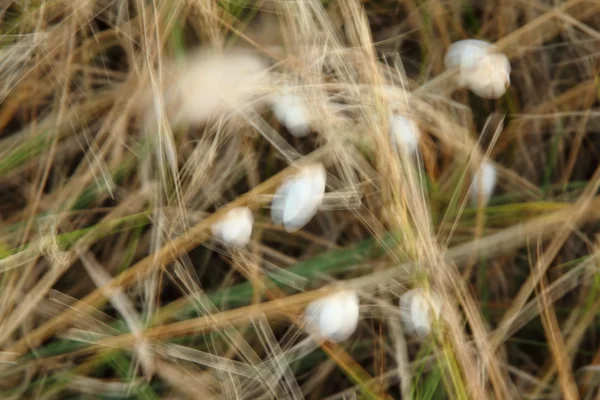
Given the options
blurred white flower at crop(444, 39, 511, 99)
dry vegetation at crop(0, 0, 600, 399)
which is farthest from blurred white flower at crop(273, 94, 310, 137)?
blurred white flower at crop(444, 39, 511, 99)

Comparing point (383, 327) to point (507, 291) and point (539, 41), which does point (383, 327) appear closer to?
point (507, 291)

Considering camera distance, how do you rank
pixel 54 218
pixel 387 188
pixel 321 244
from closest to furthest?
pixel 387 188, pixel 54 218, pixel 321 244

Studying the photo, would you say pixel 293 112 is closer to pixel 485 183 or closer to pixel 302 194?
pixel 302 194

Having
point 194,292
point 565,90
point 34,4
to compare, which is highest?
point 34,4

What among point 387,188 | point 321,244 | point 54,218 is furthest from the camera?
point 321,244

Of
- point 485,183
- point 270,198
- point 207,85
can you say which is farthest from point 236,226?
point 485,183

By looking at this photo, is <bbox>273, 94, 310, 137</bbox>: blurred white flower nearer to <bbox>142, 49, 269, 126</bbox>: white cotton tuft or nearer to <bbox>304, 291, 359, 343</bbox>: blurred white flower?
<bbox>142, 49, 269, 126</bbox>: white cotton tuft

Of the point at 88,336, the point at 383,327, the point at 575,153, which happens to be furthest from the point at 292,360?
the point at 575,153
